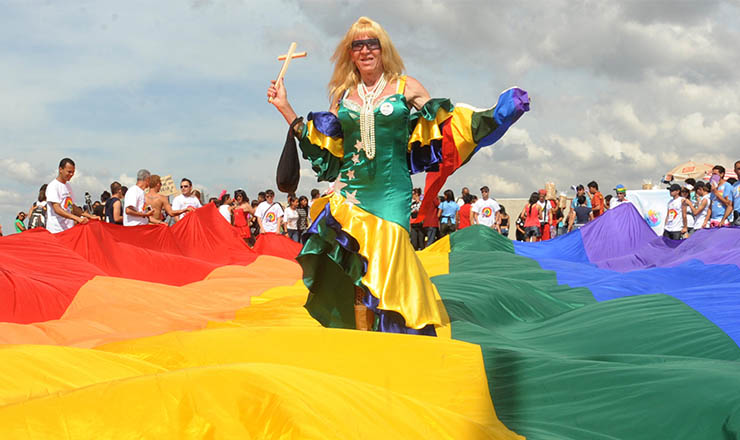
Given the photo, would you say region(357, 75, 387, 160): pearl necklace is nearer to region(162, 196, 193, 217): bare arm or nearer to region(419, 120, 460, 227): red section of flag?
region(419, 120, 460, 227): red section of flag

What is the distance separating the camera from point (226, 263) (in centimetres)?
853

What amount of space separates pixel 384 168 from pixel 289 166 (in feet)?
1.87

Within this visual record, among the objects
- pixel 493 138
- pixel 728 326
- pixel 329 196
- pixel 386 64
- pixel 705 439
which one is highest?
pixel 386 64

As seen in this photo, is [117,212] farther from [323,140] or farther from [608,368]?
[608,368]

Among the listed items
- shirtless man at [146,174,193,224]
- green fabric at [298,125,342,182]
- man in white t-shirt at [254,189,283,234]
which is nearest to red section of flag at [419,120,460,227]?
green fabric at [298,125,342,182]

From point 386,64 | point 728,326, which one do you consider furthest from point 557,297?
point 386,64

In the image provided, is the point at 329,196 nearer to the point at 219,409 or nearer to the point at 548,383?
the point at 548,383

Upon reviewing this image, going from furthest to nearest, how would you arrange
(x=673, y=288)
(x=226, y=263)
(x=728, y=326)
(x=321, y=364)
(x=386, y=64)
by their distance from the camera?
(x=226, y=263) < (x=673, y=288) < (x=386, y=64) < (x=728, y=326) < (x=321, y=364)

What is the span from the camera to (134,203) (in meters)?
8.06

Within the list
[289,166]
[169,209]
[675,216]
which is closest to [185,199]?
[169,209]

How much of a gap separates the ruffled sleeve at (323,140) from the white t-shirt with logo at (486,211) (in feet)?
30.8

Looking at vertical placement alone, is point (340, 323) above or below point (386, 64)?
below

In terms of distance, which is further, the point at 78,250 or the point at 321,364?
the point at 78,250

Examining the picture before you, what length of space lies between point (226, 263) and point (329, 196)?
5100 millimetres
